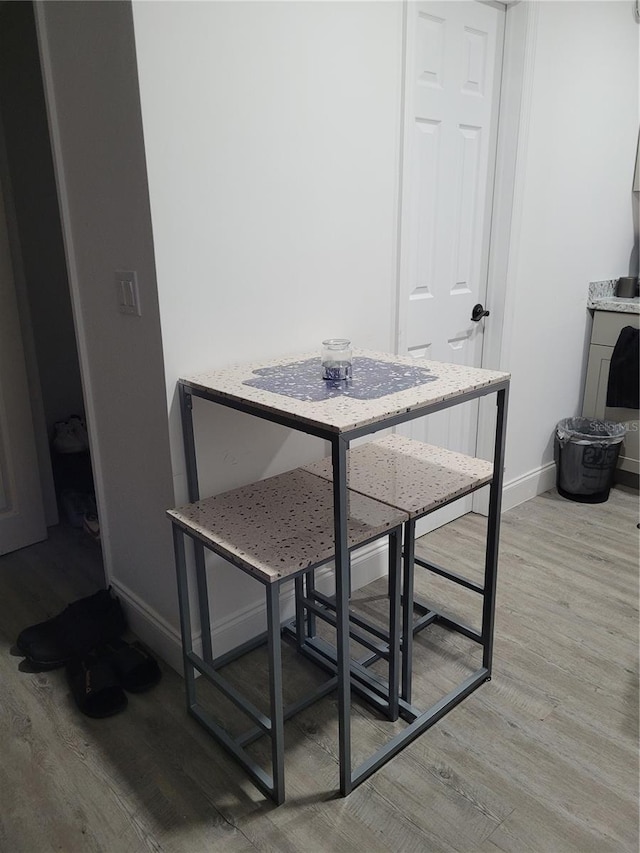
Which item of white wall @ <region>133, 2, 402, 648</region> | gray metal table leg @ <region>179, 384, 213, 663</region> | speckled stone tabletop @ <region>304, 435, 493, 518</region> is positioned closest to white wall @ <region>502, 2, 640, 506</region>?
white wall @ <region>133, 2, 402, 648</region>

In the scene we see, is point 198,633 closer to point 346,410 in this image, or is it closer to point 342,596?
point 342,596

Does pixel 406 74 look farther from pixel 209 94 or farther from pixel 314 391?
pixel 314 391

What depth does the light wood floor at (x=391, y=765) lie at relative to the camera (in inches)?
58.5

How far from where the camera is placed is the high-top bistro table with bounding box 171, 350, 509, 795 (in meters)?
1.41

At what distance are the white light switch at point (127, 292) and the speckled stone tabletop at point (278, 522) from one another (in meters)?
0.56

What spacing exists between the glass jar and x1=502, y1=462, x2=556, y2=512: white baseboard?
1581 mm

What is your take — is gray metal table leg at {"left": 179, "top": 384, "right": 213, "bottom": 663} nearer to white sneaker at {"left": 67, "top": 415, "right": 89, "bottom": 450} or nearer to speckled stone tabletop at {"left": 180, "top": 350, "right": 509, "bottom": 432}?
speckled stone tabletop at {"left": 180, "top": 350, "right": 509, "bottom": 432}

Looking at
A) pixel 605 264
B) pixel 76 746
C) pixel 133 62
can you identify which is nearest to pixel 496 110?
pixel 605 264

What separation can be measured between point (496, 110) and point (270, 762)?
2.43 metres

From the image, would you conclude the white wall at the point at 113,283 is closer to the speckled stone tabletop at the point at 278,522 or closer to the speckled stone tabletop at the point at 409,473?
the speckled stone tabletop at the point at 278,522

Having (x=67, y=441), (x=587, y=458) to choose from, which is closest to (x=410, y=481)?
(x=587, y=458)

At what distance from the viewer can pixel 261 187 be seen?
1.83 m

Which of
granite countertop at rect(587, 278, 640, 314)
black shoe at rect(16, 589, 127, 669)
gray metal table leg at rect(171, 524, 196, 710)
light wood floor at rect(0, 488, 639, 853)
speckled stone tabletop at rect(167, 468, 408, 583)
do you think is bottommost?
light wood floor at rect(0, 488, 639, 853)

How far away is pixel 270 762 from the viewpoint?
170cm
